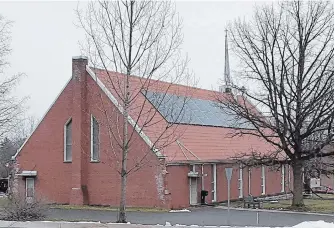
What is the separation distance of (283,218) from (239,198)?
1365 centimetres

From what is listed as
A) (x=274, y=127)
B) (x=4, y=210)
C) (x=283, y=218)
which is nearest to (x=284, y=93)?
(x=274, y=127)

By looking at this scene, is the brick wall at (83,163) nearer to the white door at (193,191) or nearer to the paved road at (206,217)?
the white door at (193,191)

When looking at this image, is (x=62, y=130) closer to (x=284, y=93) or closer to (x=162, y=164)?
(x=162, y=164)

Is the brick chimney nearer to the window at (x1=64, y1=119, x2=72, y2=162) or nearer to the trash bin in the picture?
the window at (x1=64, y1=119, x2=72, y2=162)

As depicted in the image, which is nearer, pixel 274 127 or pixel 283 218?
pixel 283 218

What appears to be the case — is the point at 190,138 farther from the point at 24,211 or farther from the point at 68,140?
the point at 24,211

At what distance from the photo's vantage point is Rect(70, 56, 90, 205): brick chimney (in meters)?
37.5

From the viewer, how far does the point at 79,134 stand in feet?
124

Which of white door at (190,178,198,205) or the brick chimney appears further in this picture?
the brick chimney

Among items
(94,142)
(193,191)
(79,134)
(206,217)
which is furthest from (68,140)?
(206,217)

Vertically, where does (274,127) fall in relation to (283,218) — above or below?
above

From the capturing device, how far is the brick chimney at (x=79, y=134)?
37.5 m

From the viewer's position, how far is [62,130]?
130 ft

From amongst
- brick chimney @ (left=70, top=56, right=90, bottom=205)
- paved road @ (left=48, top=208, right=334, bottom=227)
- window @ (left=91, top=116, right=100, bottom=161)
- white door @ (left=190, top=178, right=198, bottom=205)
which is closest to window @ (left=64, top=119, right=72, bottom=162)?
brick chimney @ (left=70, top=56, right=90, bottom=205)
